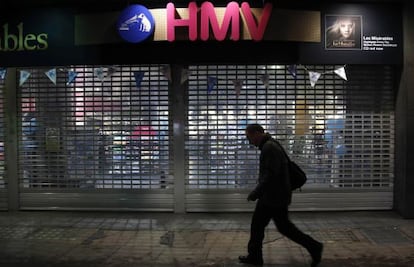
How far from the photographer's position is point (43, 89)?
962cm

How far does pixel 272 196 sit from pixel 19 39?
5889 millimetres

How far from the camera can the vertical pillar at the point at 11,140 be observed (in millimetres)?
9570

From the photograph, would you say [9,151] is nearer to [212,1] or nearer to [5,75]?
[5,75]

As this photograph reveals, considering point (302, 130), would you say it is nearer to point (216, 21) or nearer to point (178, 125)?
point (178, 125)

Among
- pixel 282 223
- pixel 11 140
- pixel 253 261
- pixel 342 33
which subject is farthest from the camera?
pixel 11 140

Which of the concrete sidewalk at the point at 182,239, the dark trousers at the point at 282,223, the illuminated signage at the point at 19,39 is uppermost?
the illuminated signage at the point at 19,39

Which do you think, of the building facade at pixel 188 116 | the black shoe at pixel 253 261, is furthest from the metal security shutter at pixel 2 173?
the black shoe at pixel 253 261

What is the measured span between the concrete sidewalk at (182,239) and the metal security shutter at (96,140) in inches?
13.8

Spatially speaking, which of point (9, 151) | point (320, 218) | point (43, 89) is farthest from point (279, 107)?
point (9, 151)

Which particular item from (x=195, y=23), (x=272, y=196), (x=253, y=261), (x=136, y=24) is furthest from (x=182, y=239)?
(x=136, y=24)

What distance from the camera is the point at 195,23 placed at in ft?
27.7

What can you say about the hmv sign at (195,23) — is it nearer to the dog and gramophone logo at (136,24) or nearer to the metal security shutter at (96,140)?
the dog and gramophone logo at (136,24)

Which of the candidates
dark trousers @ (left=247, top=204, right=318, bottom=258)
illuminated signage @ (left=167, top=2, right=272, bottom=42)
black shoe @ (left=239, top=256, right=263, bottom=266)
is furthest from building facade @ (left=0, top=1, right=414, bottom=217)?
dark trousers @ (left=247, top=204, right=318, bottom=258)

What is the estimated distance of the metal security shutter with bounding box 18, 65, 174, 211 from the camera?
9.42 metres
